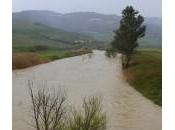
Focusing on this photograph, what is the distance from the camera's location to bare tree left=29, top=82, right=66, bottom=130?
3.24 meters

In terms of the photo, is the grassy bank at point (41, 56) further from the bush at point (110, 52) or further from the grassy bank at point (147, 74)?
A: the grassy bank at point (147, 74)

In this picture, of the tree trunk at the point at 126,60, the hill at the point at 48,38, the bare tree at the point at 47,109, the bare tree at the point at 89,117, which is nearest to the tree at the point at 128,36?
the tree trunk at the point at 126,60

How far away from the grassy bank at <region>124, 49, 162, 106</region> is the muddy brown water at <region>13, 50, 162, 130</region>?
0.05 m

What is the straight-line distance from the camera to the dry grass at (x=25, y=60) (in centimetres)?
334

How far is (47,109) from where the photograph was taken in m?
3.26

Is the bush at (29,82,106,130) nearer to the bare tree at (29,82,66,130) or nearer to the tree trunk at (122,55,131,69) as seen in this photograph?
the bare tree at (29,82,66,130)

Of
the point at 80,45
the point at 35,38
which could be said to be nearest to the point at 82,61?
the point at 80,45

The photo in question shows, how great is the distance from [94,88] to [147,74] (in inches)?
15.1

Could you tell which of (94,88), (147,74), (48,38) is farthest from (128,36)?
(48,38)

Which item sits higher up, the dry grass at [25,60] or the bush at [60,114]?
the dry grass at [25,60]

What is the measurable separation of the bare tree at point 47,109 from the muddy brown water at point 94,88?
0.05 metres

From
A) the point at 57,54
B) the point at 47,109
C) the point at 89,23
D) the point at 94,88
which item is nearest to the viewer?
the point at 47,109

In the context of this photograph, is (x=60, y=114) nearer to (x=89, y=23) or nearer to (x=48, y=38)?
(x=48, y=38)

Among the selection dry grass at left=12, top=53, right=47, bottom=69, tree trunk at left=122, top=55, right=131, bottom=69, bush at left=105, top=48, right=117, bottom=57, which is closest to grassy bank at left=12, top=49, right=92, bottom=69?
→ dry grass at left=12, top=53, right=47, bottom=69
